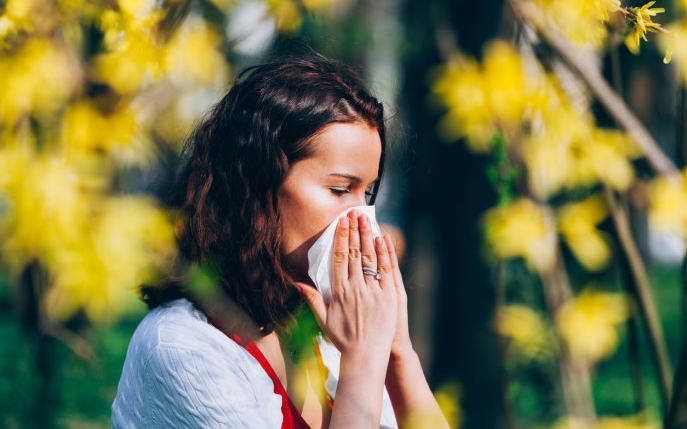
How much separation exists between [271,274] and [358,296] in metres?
0.19

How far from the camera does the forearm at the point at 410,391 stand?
A: 1.93 m

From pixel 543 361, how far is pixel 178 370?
9.12 feet

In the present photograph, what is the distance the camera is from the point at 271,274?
1.82 m

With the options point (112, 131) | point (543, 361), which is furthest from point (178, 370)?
point (543, 361)

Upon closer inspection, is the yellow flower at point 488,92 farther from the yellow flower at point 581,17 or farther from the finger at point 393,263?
the finger at point 393,263

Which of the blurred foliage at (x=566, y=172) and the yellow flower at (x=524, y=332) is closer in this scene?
the blurred foliage at (x=566, y=172)

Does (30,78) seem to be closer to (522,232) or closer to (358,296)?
(358,296)

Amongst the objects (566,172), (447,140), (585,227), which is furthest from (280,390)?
(447,140)

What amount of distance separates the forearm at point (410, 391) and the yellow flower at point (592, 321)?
934mm

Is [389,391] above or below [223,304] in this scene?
below

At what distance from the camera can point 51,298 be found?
309 cm

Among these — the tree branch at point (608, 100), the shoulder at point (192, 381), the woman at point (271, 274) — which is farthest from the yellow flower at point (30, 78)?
the tree branch at point (608, 100)

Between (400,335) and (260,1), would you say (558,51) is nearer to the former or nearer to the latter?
(260,1)

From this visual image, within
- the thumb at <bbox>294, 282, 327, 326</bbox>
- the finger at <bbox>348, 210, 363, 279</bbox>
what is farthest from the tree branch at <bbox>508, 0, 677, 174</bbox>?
the thumb at <bbox>294, 282, 327, 326</bbox>
